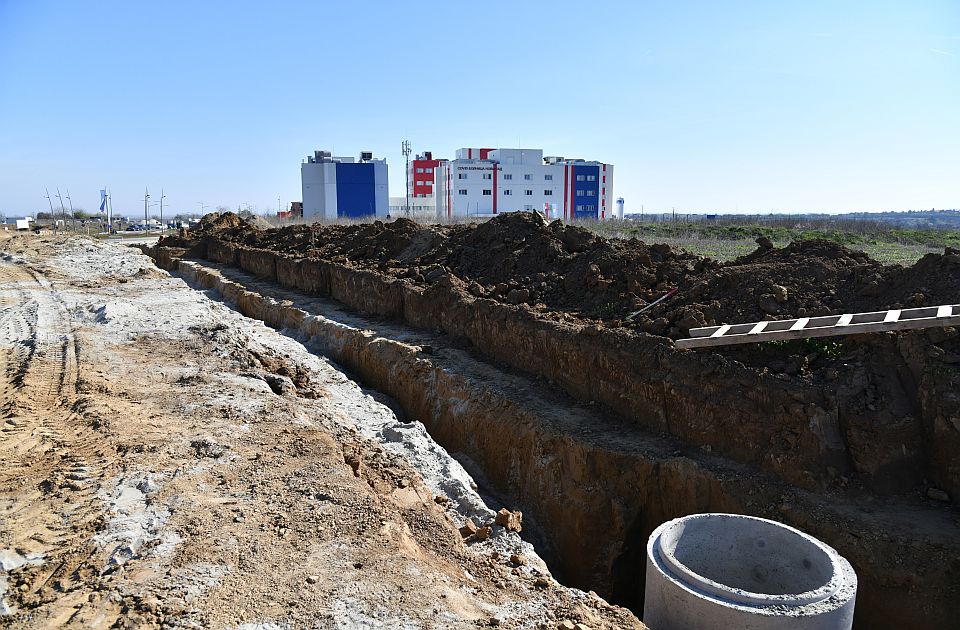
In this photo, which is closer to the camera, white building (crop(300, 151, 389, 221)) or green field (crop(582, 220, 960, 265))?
green field (crop(582, 220, 960, 265))

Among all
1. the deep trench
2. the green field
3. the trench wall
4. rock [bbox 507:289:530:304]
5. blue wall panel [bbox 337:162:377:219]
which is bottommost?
the deep trench

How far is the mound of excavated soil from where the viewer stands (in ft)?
22.9

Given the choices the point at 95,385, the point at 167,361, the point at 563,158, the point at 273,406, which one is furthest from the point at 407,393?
the point at 563,158

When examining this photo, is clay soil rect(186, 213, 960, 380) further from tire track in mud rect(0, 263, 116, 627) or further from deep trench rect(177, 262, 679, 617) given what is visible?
tire track in mud rect(0, 263, 116, 627)

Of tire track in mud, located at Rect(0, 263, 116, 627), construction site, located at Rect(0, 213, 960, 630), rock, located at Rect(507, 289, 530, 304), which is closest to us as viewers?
tire track in mud, located at Rect(0, 263, 116, 627)

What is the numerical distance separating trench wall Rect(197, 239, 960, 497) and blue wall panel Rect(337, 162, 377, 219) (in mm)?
52636

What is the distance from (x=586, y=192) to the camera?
64.1 meters

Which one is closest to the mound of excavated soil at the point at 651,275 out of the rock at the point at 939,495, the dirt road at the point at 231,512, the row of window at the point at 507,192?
the rock at the point at 939,495

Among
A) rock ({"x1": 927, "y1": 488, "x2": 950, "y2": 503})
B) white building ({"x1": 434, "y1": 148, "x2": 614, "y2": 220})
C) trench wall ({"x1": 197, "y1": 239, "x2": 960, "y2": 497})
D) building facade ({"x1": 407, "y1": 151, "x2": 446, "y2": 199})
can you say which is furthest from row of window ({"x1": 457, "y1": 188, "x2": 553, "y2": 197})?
rock ({"x1": 927, "y1": 488, "x2": 950, "y2": 503})

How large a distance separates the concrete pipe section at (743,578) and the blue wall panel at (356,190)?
57.0m

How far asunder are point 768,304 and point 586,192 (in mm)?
58773

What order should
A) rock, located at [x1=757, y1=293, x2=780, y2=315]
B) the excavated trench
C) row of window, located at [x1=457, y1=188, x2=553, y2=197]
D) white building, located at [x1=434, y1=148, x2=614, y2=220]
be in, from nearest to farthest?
the excavated trench → rock, located at [x1=757, y1=293, x2=780, y2=315] → white building, located at [x1=434, y1=148, x2=614, y2=220] → row of window, located at [x1=457, y1=188, x2=553, y2=197]

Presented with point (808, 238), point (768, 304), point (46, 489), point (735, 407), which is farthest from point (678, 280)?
point (808, 238)

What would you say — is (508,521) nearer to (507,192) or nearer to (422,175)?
(507,192)
